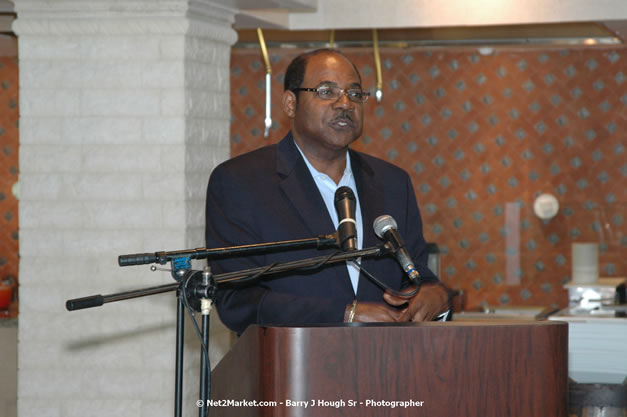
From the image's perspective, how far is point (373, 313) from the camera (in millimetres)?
1940

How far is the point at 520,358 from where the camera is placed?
1697mm

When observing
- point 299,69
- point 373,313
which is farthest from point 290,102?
point 373,313

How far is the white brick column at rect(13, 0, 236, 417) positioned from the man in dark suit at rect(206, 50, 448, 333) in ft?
3.47

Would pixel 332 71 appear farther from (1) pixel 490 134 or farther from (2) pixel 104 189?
(1) pixel 490 134

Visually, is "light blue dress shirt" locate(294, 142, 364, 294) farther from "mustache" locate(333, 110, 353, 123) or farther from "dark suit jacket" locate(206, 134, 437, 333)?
"mustache" locate(333, 110, 353, 123)

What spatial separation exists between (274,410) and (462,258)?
165 inches

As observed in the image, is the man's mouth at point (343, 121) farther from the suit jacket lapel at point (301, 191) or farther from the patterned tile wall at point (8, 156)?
the patterned tile wall at point (8, 156)

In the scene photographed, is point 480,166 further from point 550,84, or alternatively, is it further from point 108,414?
point 108,414

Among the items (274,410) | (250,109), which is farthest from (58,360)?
(250,109)

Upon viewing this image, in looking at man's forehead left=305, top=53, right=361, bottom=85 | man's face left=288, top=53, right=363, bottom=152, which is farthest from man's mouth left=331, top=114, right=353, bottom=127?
Answer: man's forehead left=305, top=53, right=361, bottom=85

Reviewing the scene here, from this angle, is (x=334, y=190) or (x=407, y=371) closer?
(x=407, y=371)

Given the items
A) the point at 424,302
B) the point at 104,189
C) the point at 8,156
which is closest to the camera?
the point at 424,302

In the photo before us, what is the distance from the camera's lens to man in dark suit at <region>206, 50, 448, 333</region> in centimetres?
235

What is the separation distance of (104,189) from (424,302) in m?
1.80
